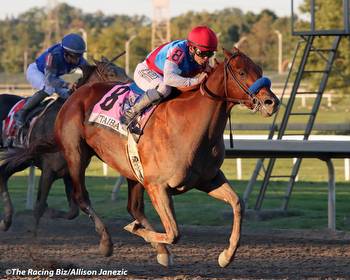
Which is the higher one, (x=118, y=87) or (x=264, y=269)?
(x=118, y=87)

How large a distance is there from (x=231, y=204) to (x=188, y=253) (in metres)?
1.37

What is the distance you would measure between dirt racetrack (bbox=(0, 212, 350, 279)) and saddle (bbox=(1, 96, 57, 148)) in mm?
844

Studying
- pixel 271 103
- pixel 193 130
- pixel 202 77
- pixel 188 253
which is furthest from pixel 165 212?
pixel 188 253

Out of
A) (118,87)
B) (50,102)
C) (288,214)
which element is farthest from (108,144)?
(288,214)

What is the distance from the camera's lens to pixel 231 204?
26.3 feet

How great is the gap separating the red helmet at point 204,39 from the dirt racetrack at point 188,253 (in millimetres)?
1651

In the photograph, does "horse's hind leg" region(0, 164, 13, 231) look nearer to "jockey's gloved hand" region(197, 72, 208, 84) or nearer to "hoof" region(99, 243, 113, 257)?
"hoof" region(99, 243, 113, 257)

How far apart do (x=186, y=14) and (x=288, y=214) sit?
102 meters

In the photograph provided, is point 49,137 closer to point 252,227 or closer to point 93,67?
point 93,67

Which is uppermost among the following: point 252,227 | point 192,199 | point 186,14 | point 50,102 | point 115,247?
point 50,102

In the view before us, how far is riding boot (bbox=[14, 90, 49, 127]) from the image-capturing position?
10953mm

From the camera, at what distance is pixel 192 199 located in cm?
1457

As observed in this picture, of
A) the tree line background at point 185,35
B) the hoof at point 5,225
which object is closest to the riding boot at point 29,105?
the hoof at point 5,225

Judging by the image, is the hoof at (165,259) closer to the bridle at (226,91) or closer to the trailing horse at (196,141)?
the trailing horse at (196,141)
